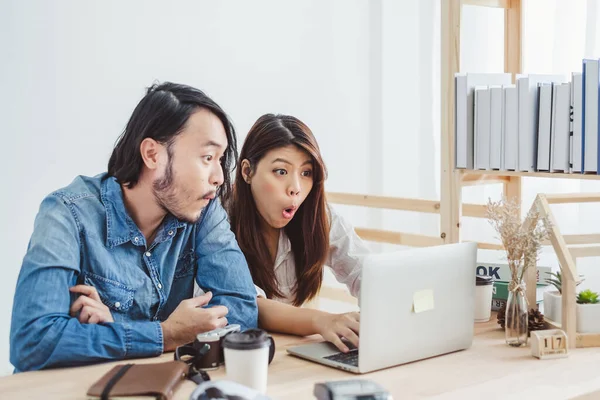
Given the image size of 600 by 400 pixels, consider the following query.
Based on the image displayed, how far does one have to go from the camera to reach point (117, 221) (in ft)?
5.99

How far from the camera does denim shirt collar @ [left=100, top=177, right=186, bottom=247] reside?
1.82 meters

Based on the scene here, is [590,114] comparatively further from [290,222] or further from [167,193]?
[167,193]

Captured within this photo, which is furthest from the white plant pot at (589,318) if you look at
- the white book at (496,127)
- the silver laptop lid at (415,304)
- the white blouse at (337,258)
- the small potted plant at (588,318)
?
the white blouse at (337,258)

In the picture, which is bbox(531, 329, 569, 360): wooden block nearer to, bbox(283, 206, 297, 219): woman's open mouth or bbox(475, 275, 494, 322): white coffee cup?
bbox(475, 275, 494, 322): white coffee cup

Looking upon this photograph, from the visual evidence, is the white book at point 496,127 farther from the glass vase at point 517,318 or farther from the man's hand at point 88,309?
the man's hand at point 88,309

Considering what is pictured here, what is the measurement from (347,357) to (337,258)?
867 mm

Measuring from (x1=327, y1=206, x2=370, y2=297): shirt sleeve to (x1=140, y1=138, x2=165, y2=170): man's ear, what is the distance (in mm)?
784

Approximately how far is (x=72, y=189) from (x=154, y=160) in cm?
21

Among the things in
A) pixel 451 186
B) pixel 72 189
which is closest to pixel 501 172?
pixel 451 186

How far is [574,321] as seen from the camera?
181 cm

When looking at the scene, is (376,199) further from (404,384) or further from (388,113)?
(404,384)

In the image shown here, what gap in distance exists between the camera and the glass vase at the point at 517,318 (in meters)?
1.81

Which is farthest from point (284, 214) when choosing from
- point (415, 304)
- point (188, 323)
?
point (415, 304)

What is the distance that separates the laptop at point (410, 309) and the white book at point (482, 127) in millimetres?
502
